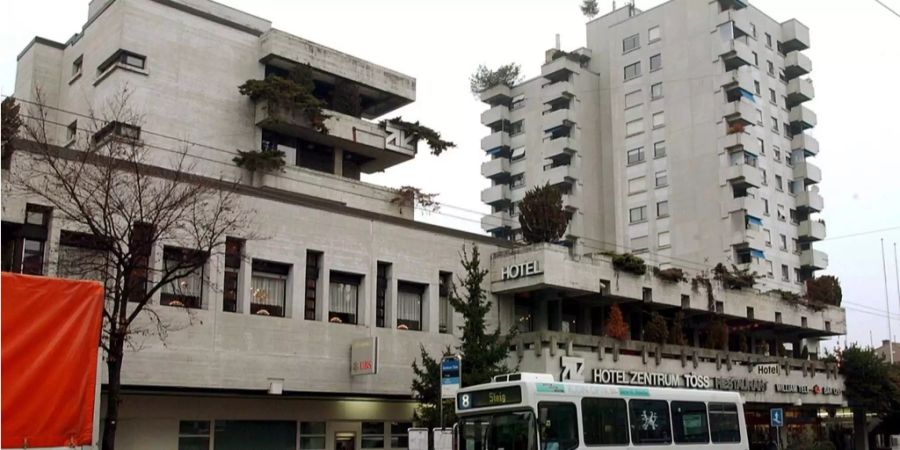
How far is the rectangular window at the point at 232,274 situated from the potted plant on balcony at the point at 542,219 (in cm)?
1216

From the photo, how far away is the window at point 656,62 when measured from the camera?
2662 inches

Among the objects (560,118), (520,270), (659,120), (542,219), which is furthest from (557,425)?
→ (560,118)

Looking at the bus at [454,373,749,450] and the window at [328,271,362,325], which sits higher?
the window at [328,271,362,325]

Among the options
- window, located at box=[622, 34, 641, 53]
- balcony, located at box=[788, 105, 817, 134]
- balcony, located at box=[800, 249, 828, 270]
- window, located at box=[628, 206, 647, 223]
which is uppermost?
window, located at box=[622, 34, 641, 53]

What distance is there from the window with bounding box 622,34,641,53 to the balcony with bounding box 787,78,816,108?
12.5m

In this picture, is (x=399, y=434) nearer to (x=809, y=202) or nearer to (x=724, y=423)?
(x=724, y=423)

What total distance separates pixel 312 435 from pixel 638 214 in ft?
140

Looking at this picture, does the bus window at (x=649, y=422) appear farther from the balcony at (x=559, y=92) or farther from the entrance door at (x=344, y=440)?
the balcony at (x=559, y=92)

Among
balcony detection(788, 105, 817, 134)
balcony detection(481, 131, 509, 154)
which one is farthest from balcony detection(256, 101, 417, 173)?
balcony detection(788, 105, 817, 134)

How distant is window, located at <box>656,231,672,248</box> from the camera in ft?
214

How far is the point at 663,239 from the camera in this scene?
215 feet

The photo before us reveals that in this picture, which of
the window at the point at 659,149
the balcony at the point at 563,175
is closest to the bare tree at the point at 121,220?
the window at the point at 659,149

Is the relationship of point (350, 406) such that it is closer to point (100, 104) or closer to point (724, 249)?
point (100, 104)

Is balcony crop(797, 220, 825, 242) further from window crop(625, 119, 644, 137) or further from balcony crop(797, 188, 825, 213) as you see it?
window crop(625, 119, 644, 137)
